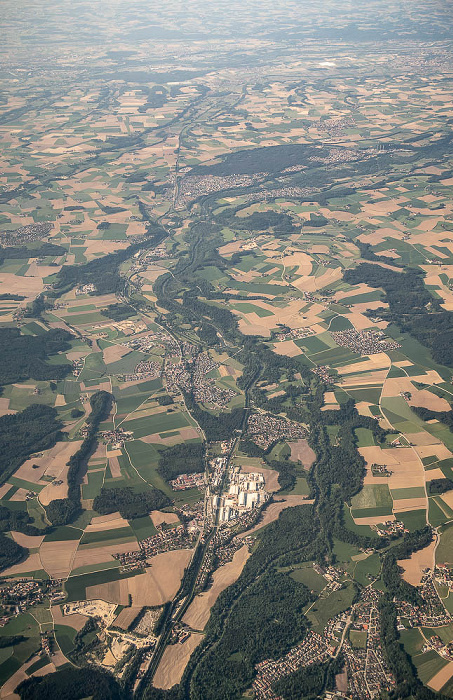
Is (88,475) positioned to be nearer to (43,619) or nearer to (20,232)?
(43,619)

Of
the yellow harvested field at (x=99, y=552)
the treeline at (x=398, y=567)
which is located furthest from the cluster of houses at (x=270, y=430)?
the yellow harvested field at (x=99, y=552)

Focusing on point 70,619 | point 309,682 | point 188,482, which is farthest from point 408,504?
point 70,619

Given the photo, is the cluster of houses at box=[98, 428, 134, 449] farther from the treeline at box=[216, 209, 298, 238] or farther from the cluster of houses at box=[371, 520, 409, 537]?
the treeline at box=[216, 209, 298, 238]

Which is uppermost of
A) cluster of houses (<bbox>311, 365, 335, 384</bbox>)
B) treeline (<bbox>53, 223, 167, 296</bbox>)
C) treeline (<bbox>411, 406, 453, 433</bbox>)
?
treeline (<bbox>411, 406, 453, 433</bbox>)

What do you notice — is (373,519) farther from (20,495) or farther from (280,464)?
(20,495)

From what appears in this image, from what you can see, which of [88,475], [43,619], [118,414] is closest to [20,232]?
[118,414]

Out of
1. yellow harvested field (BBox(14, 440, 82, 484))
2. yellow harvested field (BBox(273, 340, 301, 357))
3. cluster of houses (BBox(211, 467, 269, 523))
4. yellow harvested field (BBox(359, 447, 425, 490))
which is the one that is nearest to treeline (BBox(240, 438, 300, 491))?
cluster of houses (BBox(211, 467, 269, 523))

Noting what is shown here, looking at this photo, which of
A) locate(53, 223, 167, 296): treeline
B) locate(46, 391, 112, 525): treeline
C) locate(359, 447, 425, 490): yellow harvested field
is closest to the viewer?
locate(46, 391, 112, 525): treeline

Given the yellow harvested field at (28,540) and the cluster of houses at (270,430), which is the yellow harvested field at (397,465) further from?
the yellow harvested field at (28,540)
